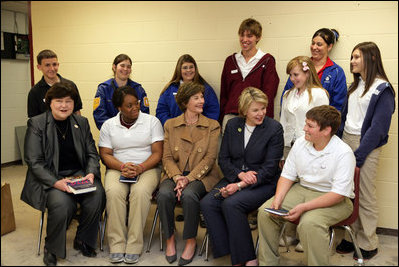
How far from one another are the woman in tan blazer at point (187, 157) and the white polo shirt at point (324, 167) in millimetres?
650

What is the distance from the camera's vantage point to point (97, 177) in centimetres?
303

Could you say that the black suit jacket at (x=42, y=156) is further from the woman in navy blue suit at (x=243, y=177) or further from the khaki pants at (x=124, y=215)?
the woman in navy blue suit at (x=243, y=177)

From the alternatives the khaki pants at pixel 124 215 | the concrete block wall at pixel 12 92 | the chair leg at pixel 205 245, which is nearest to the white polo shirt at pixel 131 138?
the khaki pants at pixel 124 215

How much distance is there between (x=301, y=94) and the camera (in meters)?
2.91

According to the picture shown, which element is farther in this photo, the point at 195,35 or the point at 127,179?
the point at 195,35

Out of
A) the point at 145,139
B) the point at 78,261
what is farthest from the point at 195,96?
the point at 78,261

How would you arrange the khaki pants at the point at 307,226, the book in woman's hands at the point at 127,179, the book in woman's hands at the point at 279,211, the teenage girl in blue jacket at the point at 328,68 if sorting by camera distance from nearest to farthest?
the khaki pants at the point at 307,226 → the book in woman's hands at the point at 279,211 → the book in woman's hands at the point at 127,179 → the teenage girl in blue jacket at the point at 328,68

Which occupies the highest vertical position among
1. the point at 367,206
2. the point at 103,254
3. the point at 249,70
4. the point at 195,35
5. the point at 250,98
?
the point at 195,35

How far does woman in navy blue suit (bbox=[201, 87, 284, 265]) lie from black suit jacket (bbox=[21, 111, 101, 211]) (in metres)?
1.06

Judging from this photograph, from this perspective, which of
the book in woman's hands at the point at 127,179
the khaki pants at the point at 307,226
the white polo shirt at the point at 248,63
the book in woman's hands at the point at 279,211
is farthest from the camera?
the white polo shirt at the point at 248,63

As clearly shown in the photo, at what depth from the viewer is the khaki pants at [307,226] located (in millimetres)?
2312

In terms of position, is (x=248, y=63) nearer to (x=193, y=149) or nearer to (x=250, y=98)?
(x=250, y=98)

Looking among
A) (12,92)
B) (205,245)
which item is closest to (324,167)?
(205,245)

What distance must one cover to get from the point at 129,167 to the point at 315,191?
1422 millimetres
